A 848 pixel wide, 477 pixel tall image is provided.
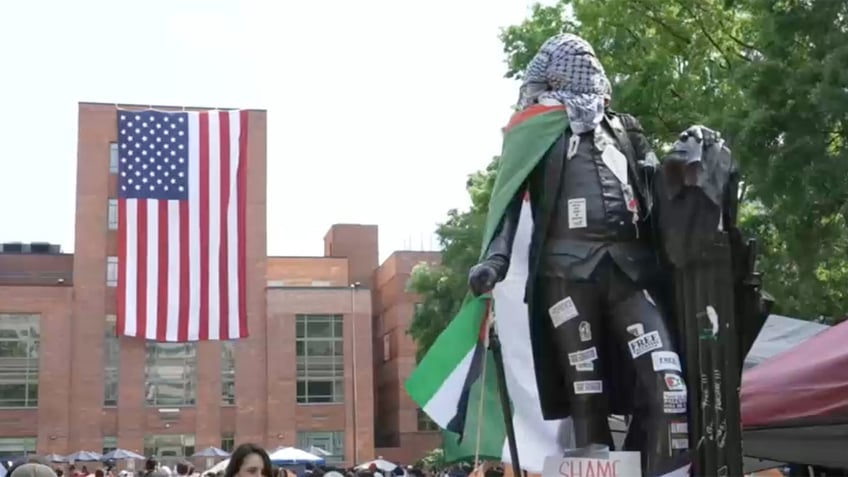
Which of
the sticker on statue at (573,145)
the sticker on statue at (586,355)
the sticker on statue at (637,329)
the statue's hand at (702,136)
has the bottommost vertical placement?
the sticker on statue at (586,355)

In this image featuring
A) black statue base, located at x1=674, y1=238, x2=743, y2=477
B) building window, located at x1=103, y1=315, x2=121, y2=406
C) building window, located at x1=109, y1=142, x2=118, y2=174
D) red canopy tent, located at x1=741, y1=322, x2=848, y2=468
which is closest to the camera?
black statue base, located at x1=674, y1=238, x2=743, y2=477

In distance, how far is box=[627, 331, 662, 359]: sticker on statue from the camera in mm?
4078

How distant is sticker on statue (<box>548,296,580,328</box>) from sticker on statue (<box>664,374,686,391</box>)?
0.46m

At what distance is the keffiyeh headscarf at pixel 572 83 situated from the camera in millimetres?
4523

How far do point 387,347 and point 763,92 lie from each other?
61.7 meters

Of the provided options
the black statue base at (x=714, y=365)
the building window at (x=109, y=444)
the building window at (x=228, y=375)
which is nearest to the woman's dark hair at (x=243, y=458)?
the black statue base at (x=714, y=365)

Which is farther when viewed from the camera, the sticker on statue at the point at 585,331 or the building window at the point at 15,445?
the building window at the point at 15,445

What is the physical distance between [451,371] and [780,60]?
9.19m

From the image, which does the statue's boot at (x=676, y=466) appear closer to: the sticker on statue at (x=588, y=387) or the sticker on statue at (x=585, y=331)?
the sticker on statue at (x=588, y=387)

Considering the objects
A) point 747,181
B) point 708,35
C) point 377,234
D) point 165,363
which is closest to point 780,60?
point 747,181

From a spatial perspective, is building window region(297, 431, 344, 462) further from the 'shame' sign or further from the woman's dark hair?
the 'shame' sign

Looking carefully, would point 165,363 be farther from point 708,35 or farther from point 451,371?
point 451,371

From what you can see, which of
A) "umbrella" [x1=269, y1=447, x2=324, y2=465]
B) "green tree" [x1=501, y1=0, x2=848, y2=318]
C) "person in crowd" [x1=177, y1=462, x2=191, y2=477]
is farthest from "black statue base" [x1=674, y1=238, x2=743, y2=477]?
"umbrella" [x1=269, y1=447, x2=324, y2=465]

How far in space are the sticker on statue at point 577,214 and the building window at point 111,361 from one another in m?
56.1
